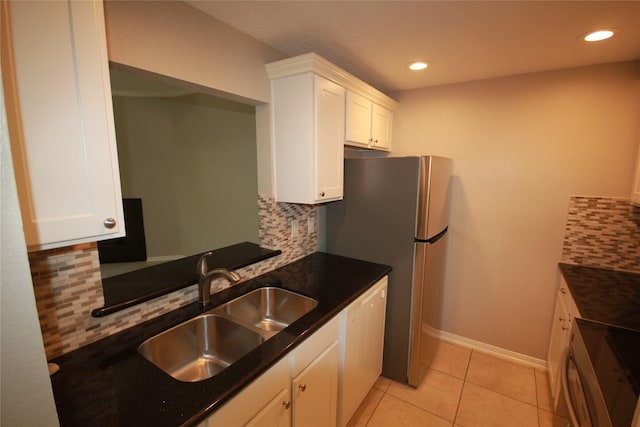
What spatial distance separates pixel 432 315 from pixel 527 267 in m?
0.87

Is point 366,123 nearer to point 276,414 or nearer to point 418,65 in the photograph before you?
point 418,65

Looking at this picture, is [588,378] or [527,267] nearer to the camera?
[588,378]

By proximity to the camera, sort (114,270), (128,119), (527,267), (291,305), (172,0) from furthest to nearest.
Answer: (128,119) → (114,270) → (527,267) → (291,305) → (172,0)

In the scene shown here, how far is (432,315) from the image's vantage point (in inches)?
88.5

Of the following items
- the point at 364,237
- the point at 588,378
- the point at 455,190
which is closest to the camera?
the point at 588,378

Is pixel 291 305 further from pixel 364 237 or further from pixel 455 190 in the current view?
pixel 455 190

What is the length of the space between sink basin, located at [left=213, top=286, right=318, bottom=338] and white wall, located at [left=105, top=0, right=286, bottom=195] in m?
0.85

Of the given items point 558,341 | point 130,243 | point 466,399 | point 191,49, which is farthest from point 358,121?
point 130,243

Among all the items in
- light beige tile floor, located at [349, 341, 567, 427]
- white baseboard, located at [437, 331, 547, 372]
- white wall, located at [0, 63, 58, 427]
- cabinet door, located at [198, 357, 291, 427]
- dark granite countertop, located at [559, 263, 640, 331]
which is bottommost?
light beige tile floor, located at [349, 341, 567, 427]

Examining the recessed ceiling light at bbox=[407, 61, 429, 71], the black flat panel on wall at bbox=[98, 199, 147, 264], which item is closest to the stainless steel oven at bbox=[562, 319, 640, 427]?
the recessed ceiling light at bbox=[407, 61, 429, 71]

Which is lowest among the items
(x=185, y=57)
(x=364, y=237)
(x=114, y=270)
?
(x=114, y=270)

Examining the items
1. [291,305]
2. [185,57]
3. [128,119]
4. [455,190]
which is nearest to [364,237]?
[291,305]

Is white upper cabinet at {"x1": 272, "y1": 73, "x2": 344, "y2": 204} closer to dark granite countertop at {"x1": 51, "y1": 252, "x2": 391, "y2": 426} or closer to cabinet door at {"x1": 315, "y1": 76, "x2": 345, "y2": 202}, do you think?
cabinet door at {"x1": 315, "y1": 76, "x2": 345, "y2": 202}

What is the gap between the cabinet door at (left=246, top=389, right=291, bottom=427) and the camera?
1.06m
